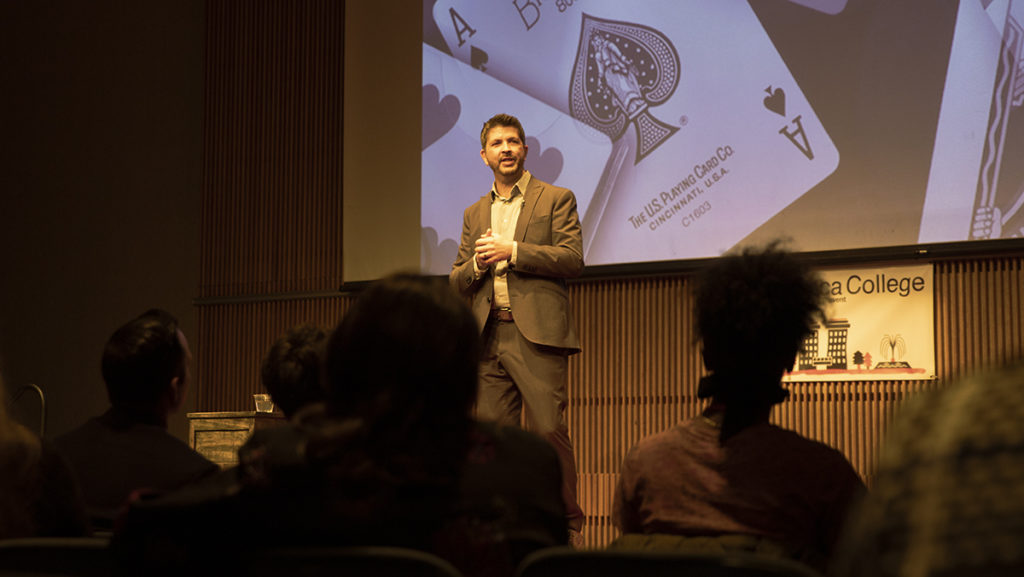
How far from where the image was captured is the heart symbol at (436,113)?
5570mm

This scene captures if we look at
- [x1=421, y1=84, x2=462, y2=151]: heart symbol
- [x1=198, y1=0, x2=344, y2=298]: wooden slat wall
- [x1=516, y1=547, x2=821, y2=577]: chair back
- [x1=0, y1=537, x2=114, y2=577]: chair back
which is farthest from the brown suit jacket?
[x1=516, y1=547, x2=821, y2=577]: chair back

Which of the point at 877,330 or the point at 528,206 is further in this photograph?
the point at 877,330

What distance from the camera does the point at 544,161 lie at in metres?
5.24

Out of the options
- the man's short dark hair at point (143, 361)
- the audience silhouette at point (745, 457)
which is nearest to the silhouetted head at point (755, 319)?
the audience silhouette at point (745, 457)

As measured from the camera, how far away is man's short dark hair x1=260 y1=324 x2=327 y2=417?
92.6 inches

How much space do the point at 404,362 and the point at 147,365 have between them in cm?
119

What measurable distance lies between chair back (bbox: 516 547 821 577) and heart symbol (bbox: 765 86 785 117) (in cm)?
400

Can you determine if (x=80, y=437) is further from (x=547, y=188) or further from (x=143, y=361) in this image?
(x=547, y=188)

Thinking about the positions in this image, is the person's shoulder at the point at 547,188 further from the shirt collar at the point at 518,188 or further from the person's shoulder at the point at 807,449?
the person's shoulder at the point at 807,449

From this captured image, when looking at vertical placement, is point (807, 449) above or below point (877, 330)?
below

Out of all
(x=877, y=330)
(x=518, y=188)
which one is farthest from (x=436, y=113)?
(x=877, y=330)

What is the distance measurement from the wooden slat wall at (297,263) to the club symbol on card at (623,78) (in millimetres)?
800

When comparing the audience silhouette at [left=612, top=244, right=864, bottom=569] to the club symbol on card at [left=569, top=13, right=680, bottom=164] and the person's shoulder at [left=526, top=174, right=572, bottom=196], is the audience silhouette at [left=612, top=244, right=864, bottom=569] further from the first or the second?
the club symbol on card at [left=569, top=13, right=680, bottom=164]

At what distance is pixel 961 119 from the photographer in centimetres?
432
